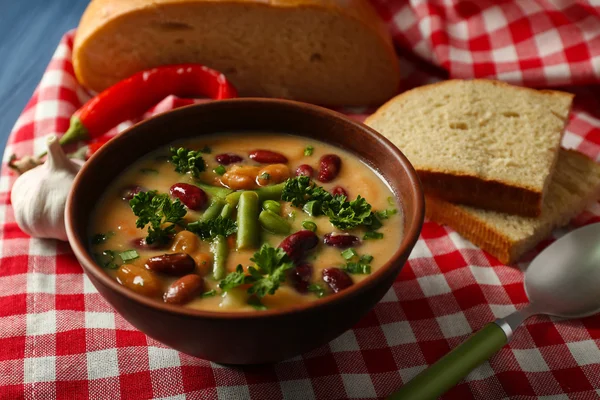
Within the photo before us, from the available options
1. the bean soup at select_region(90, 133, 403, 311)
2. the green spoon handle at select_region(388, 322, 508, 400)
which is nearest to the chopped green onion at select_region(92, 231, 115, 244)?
the bean soup at select_region(90, 133, 403, 311)

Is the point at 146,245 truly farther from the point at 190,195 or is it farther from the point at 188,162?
the point at 188,162

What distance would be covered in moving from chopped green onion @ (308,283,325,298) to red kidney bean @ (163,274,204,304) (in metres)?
0.30

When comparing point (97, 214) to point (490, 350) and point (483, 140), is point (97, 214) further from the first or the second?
point (483, 140)

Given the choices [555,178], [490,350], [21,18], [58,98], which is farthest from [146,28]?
[490,350]

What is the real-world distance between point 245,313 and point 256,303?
15 centimetres

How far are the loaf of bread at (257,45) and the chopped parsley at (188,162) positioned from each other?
52.0 inches

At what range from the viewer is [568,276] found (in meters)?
2.42

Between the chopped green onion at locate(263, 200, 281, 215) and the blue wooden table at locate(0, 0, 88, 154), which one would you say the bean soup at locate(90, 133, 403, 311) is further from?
the blue wooden table at locate(0, 0, 88, 154)

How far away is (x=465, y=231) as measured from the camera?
275cm

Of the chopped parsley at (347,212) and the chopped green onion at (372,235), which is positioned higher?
the chopped parsley at (347,212)

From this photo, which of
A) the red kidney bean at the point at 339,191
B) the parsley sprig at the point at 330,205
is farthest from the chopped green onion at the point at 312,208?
Result: the red kidney bean at the point at 339,191

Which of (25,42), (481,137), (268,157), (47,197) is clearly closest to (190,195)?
(268,157)

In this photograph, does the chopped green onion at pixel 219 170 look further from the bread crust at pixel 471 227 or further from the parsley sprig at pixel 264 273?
the bread crust at pixel 471 227

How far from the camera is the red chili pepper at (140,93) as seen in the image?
3213 millimetres
